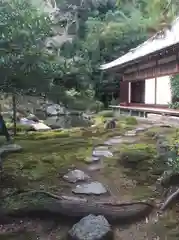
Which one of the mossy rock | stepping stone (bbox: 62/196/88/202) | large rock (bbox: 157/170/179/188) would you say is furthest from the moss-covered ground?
stepping stone (bbox: 62/196/88/202)

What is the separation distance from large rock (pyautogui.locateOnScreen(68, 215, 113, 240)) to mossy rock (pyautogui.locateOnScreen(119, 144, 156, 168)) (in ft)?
7.89

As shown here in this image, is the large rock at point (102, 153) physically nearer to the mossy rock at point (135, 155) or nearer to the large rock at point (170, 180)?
the mossy rock at point (135, 155)

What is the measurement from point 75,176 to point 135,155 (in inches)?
60.5

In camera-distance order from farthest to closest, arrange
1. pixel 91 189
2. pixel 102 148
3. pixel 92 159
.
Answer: pixel 102 148, pixel 92 159, pixel 91 189

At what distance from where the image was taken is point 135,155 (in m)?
6.03

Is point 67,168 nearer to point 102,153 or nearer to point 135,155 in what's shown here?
point 102,153

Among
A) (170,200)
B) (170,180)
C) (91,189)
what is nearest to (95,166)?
(91,189)

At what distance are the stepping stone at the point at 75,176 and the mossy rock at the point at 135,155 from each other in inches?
38.1

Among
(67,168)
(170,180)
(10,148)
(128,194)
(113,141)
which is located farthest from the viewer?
(113,141)

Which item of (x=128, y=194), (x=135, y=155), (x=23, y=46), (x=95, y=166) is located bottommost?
(x=128, y=194)

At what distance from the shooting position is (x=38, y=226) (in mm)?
3566

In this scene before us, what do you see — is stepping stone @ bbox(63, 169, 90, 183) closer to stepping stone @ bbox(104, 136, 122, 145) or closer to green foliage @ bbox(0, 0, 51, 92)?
green foliage @ bbox(0, 0, 51, 92)

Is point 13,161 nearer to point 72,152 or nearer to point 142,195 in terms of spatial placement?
point 72,152

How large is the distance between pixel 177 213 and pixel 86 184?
1459mm
